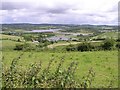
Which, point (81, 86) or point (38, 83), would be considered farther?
point (81, 86)

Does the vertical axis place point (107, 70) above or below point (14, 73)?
below

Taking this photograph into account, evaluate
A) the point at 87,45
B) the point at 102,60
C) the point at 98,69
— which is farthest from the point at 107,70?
the point at 87,45

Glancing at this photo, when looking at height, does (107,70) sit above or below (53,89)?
below

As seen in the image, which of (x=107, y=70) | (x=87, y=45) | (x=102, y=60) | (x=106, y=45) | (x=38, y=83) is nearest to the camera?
(x=38, y=83)

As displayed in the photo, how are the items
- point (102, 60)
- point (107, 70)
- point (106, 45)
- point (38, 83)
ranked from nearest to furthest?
point (38, 83) < point (107, 70) < point (102, 60) < point (106, 45)

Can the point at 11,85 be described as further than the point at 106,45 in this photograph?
No

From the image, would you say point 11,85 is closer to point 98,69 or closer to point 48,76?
point 48,76

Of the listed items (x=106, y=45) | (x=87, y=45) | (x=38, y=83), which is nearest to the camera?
(x=38, y=83)

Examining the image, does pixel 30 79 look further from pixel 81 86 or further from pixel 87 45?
pixel 87 45

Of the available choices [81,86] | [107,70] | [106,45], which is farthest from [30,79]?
[106,45]
